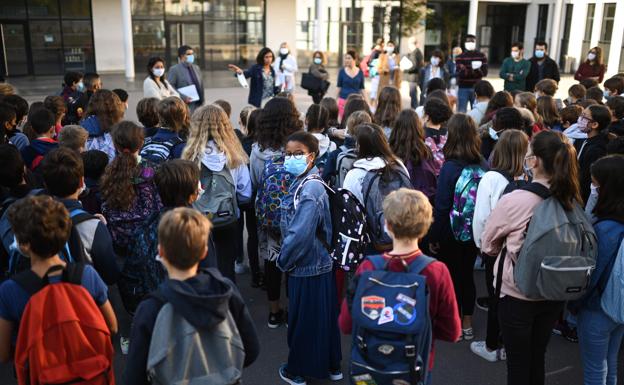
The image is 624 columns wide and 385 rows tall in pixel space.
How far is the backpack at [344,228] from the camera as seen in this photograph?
378cm

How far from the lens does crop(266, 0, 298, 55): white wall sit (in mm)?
26719

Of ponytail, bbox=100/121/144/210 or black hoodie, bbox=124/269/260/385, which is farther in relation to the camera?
ponytail, bbox=100/121/144/210

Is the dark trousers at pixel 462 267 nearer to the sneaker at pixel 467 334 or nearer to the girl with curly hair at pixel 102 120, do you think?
the sneaker at pixel 467 334

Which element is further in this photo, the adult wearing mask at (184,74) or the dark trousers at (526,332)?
the adult wearing mask at (184,74)

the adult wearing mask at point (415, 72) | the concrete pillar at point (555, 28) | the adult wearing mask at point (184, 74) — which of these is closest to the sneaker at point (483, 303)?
the adult wearing mask at point (184, 74)

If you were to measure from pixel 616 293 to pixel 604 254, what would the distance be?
0.77ft

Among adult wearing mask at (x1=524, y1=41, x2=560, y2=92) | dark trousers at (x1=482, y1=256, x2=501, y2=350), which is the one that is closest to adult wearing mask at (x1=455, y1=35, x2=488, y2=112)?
adult wearing mask at (x1=524, y1=41, x2=560, y2=92)

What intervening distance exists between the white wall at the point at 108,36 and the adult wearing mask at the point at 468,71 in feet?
55.1

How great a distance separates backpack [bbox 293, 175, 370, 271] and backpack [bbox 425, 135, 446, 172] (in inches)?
61.3

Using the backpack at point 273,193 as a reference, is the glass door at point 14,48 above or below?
above

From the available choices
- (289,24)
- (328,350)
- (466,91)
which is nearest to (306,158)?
(328,350)

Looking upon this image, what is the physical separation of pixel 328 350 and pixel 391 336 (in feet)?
4.84

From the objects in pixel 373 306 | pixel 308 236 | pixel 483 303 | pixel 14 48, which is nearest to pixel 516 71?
pixel 483 303

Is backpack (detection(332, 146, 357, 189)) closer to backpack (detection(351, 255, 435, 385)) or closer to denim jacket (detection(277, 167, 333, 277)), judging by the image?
denim jacket (detection(277, 167, 333, 277))
